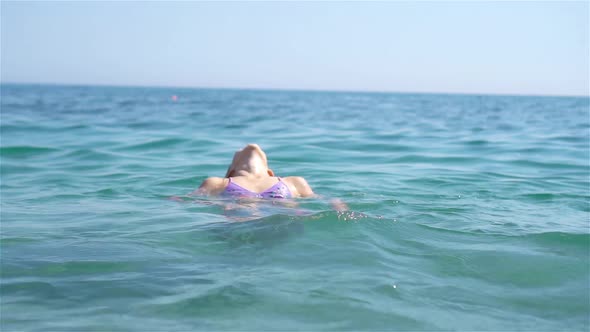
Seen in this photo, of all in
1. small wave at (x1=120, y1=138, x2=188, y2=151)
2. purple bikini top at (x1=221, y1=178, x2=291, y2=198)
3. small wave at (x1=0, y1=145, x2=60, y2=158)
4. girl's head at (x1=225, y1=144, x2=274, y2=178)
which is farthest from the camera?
small wave at (x1=120, y1=138, x2=188, y2=151)

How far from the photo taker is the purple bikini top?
6227mm

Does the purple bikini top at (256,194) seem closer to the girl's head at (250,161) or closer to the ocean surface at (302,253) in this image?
the ocean surface at (302,253)

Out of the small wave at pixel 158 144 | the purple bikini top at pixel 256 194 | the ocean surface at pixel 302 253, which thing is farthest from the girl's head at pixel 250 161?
the small wave at pixel 158 144

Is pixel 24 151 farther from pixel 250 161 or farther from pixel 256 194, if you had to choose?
pixel 256 194

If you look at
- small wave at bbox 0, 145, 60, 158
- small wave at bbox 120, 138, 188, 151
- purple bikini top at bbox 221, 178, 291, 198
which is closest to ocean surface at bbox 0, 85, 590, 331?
purple bikini top at bbox 221, 178, 291, 198

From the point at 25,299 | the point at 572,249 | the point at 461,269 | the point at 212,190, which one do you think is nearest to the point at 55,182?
the point at 212,190

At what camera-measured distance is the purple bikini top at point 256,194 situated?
20.4ft

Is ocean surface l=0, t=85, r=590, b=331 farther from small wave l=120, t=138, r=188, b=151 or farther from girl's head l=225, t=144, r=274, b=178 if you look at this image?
small wave l=120, t=138, r=188, b=151

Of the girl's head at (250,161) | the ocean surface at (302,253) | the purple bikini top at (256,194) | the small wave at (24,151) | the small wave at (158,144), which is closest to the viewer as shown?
the ocean surface at (302,253)

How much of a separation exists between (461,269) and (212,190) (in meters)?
3.22

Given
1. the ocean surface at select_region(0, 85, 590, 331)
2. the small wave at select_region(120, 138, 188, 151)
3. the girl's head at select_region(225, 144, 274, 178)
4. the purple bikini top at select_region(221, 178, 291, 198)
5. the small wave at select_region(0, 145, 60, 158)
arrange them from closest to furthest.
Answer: the ocean surface at select_region(0, 85, 590, 331) → the purple bikini top at select_region(221, 178, 291, 198) → the girl's head at select_region(225, 144, 274, 178) → the small wave at select_region(0, 145, 60, 158) → the small wave at select_region(120, 138, 188, 151)

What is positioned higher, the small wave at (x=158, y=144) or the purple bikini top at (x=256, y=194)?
the purple bikini top at (x=256, y=194)

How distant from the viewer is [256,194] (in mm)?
6246

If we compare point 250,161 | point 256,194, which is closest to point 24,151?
point 250,161
